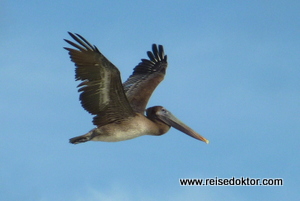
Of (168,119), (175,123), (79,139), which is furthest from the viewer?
(175,123)

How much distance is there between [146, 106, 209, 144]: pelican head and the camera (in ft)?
51.3

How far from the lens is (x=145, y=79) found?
59.2 ft

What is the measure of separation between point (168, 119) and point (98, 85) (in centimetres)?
265

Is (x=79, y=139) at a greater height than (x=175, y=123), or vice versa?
(x=175, y=123)

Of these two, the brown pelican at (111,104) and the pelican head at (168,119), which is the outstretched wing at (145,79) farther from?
the pelican head at (168,119)

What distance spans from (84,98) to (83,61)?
1080 millimetres

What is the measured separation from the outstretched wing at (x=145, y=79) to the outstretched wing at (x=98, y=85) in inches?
58.3

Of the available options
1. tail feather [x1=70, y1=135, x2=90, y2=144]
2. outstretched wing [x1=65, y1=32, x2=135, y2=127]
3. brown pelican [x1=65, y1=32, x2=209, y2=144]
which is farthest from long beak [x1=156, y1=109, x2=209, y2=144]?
tail feather [x1=70, y1=135, x2=90, y2=144]

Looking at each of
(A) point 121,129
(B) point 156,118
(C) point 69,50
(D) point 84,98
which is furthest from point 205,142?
(C) point 69,50

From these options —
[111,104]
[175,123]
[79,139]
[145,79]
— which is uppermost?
[145,79]

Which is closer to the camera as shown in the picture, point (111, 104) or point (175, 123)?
point (111, 104)

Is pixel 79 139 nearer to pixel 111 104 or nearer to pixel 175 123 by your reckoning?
pixel 111 104

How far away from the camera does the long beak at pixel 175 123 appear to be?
15656 millimetres

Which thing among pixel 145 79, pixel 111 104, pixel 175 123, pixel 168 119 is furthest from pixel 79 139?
pixel 145 79
